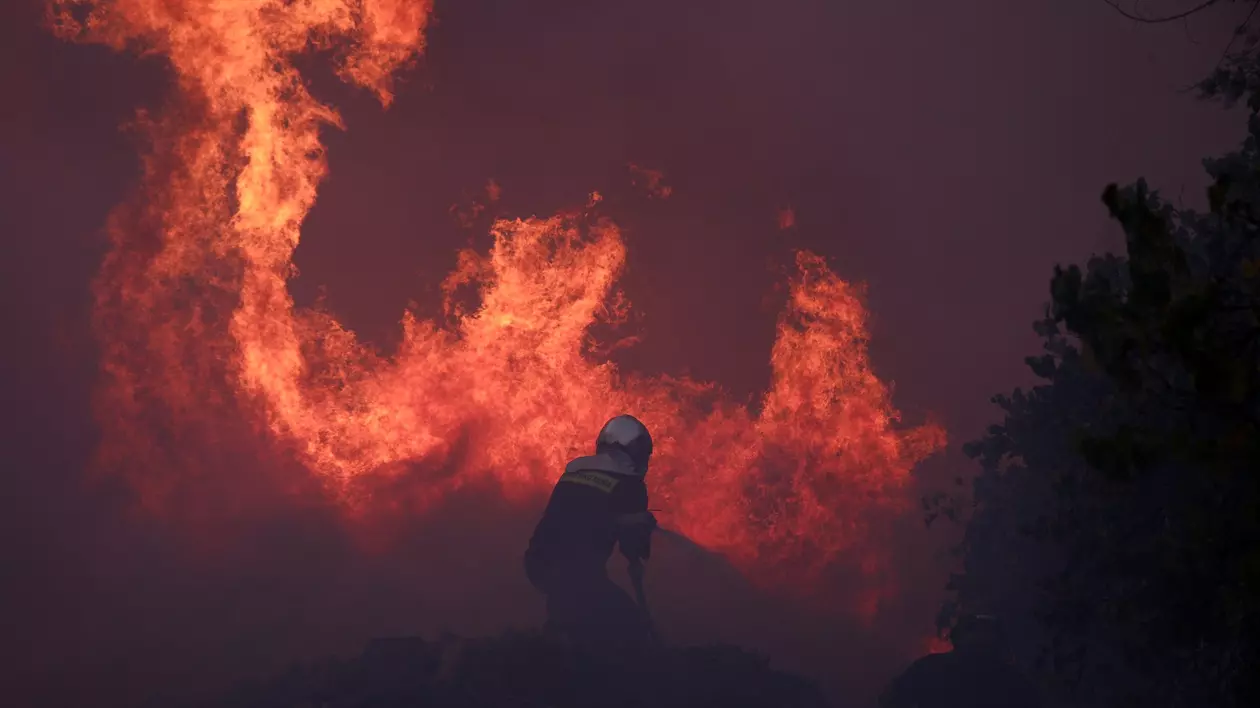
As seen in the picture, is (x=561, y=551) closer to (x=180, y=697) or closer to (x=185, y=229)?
(x=180, y=697)

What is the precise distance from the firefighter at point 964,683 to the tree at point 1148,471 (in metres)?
0.50

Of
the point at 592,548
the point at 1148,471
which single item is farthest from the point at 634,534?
the point at 1148,471

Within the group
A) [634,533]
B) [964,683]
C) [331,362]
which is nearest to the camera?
[964,683]

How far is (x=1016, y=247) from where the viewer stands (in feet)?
111

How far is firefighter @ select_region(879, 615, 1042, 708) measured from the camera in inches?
499

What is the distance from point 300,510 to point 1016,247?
25.7 m

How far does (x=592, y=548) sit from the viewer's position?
13125 millimetres

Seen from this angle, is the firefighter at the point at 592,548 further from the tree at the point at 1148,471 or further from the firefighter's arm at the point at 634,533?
the tree at the point at 1148,471

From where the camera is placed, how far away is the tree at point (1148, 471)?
430 centimetres

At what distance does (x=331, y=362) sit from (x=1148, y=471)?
1814 cm

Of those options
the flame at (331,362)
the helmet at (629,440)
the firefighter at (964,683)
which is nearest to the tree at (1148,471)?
the firefighter at (964,683)

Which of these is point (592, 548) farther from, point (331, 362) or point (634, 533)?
point (331, 362)

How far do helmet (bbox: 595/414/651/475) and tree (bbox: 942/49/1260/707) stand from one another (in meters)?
4.62

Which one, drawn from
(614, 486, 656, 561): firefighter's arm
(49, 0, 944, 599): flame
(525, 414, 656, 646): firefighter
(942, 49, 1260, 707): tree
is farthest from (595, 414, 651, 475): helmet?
(49, 0, 944, 599): flame
